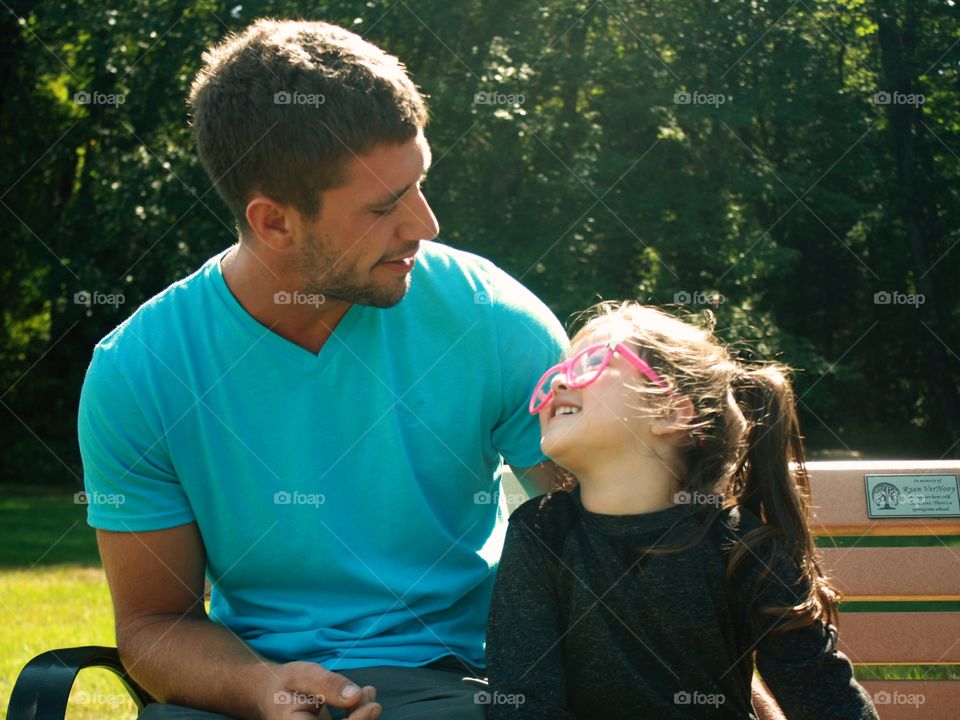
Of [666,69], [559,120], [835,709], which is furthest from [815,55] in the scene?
[835,709]

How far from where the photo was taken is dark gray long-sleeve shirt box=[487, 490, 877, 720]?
201 cm

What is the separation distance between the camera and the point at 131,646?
2.38 metres

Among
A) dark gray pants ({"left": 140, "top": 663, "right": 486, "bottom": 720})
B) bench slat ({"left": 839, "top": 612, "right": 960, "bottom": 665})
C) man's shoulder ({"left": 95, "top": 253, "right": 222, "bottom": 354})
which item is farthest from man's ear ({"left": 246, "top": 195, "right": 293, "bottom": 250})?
bench slat ({"left": 839, "top": 612, "right": 960, "bottom": 665})

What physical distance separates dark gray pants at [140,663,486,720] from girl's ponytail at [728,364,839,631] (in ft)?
2.06

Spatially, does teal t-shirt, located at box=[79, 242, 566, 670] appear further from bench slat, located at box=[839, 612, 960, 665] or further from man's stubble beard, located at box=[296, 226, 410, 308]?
bench slat, located at box=[839, 612, 960, 665]

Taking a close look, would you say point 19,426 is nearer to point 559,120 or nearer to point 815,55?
point 559,120

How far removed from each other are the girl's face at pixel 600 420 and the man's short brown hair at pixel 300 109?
0.71 meters

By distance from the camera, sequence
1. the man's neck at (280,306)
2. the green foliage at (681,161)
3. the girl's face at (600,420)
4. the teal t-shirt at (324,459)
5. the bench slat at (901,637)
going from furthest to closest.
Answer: the green foliage at (681,161)
the bench slat at (901,637)
the man's neck at (280,306)
the teal t-shirt at (324,459)
the girl's face at (600,420)

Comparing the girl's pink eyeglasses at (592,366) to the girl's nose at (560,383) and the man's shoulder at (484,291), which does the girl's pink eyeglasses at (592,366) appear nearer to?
the girl's nose at (560,383)

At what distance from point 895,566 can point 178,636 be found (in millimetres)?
1556

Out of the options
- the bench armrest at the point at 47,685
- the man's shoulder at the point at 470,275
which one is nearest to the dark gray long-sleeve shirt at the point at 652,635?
the man's shoulder at the point at 470,275

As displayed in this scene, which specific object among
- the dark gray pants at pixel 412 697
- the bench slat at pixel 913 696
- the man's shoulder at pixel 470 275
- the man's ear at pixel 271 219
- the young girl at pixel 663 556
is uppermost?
the man's ear at pixel 271 219

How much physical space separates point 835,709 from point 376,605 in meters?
0.91

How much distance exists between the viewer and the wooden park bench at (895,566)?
259cm
